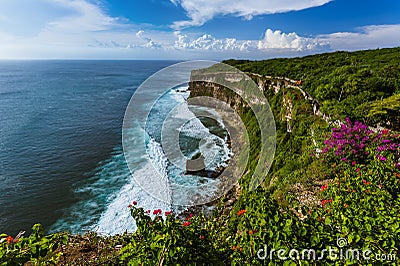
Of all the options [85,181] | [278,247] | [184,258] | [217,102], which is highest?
[278,247]

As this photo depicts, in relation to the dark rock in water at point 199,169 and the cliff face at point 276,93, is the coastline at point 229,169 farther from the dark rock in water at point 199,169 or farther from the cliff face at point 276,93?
the cliff face at point 276,93

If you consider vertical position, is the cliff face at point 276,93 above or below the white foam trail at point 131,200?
above

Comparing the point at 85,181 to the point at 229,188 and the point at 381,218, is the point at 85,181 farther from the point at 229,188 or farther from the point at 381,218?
the point at 381,218

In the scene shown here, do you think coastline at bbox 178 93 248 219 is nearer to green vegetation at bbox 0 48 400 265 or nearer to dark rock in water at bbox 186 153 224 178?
dark rock in water at bbox 186 153 224 178

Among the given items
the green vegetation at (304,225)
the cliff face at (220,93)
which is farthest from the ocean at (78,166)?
the green vegetation at (304,225)

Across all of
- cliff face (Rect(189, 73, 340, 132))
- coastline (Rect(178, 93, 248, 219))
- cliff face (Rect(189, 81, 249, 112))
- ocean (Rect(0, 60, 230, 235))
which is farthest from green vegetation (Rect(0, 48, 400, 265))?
cliff face (Rect(189, 81, 249, 112))

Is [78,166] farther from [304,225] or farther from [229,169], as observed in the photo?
[304,225]

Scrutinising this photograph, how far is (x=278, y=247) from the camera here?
2611mm

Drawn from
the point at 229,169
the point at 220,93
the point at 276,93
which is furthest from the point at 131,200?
the point at 220,93

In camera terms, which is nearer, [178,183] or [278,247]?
[278,247]

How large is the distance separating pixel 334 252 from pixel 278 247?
618 millimetres

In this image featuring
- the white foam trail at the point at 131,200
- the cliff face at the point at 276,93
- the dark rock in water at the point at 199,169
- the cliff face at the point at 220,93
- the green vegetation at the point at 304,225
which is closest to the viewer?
the green vegetation at the point at 304,225

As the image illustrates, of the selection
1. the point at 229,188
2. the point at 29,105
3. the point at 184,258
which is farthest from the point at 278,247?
the point at 29,105

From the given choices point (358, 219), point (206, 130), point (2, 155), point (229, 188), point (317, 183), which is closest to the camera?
point (358, 219)
